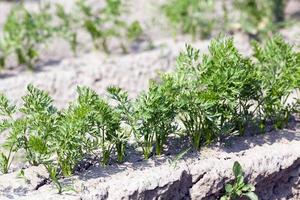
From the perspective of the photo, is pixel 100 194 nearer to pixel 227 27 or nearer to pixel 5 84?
pixel 5 84

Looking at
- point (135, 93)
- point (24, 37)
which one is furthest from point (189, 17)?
point (24, 37)

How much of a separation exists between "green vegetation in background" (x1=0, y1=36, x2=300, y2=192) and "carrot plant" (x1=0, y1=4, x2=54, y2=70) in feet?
5.65

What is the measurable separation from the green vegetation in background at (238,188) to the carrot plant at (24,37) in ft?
7.85

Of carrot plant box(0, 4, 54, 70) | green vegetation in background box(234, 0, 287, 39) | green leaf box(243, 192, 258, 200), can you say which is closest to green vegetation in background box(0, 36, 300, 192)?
green leaf box(243, 192, 258, 200)

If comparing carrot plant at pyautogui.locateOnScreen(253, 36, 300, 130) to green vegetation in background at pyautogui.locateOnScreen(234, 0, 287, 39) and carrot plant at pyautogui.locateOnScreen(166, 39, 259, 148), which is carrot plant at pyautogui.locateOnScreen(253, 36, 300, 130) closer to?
carrot plant at pyautogui.locateOnScreen(166, 39, 259, 148)

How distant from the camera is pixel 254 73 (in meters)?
3.62

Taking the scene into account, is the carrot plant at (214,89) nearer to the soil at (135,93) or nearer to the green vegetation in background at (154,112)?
the green vegetation in background at (154,112)

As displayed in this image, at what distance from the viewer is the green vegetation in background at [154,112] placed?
331cm

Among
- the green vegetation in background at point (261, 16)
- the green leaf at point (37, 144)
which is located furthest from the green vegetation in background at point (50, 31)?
the green leaf at point (37, 144)

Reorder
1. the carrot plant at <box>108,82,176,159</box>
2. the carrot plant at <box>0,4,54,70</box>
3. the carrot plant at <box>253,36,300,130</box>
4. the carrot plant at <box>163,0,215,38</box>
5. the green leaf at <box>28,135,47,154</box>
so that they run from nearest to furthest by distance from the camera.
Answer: the green leaf at <box>28,135,47,154</box> → the carrot plant at <box>108,82,176,159</box> → the carrot plant at <box>253,36,300,130</box> → the carrot plant at <box>0,4,54,70</box> → the carrot plant at <box>163,0,215,38</box>

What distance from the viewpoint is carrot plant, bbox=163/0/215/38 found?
223 inches

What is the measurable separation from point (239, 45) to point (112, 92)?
2372 millimetres

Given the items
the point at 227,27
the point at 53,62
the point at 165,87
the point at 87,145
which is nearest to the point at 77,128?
the point at 87,145

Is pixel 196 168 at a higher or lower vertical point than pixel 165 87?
lower
